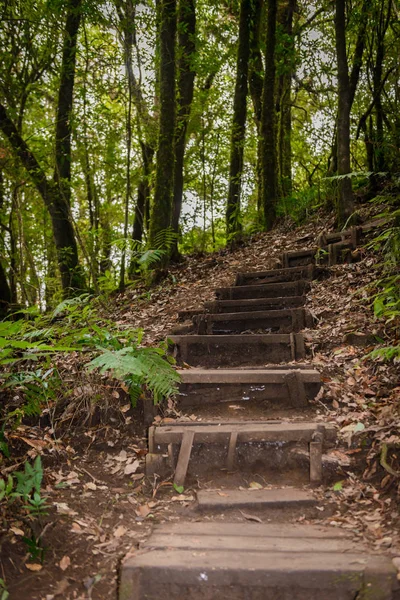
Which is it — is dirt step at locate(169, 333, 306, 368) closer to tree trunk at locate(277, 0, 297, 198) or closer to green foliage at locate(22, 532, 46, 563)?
green foliage at locate(22, 532, 46, 563)

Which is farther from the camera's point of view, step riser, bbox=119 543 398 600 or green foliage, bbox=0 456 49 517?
green foliage, bbox=0 456 49 517

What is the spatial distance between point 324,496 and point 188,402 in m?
1.62

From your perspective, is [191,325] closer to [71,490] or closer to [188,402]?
[188,402]

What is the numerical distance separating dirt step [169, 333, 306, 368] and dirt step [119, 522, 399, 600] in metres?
2.60

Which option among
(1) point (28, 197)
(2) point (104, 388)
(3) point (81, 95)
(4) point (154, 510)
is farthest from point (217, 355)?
(1) point (28, 197)

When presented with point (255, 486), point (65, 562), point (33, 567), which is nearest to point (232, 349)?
point (255, 486)

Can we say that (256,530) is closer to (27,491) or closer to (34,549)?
(34,549)

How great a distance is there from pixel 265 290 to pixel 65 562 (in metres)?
4.96

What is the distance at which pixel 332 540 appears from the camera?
2.91 meters

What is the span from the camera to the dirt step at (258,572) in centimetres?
258

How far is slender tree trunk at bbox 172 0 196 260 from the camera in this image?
34.0 ft

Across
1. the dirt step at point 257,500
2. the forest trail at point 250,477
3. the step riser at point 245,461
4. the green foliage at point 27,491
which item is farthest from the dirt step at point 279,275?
the green foliage at point 27,491

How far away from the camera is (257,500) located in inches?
132

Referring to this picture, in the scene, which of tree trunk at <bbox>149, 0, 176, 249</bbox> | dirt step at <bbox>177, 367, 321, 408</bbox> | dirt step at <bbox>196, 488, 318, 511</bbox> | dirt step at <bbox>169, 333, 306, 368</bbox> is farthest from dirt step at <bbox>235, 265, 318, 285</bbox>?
dirt step at <bbox>196, 488, 318, 511</bbox>
